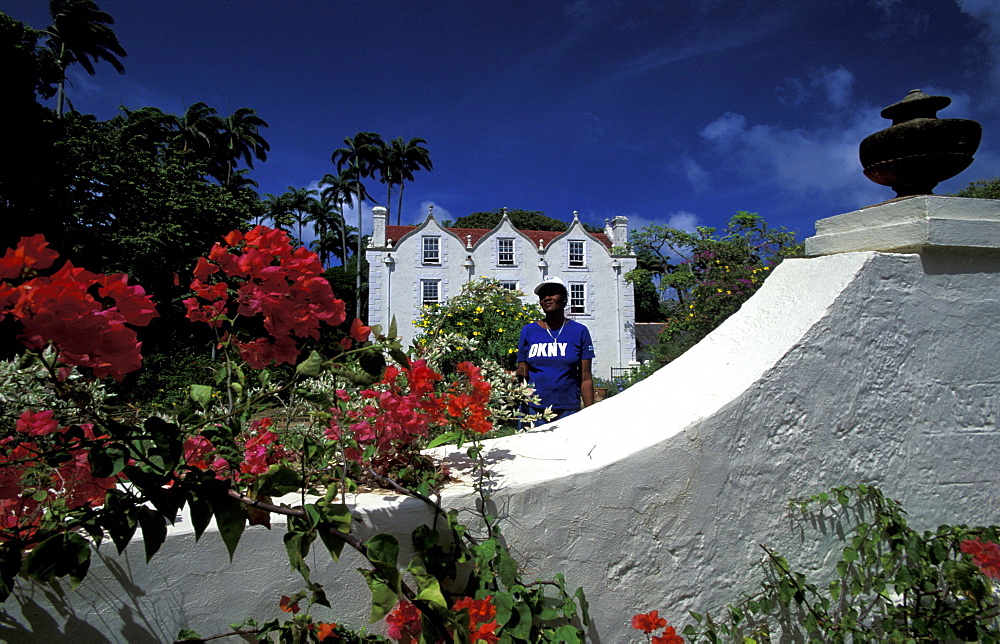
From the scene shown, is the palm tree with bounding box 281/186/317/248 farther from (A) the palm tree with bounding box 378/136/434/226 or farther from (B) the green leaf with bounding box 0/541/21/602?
(B) the green leaf with bounding box 0/541/21/602

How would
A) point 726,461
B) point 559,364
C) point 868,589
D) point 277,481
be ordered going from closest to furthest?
point 277,481 < point 726,461 < point 868,589 < point 559,364

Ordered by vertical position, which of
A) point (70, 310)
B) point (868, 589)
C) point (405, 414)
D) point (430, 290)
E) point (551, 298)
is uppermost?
point (430, 290)

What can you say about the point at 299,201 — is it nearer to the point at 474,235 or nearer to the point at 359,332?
the point at 474,235

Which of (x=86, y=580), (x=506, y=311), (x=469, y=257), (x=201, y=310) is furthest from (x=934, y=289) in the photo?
(x=469, y=257)

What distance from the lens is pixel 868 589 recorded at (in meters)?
1.77

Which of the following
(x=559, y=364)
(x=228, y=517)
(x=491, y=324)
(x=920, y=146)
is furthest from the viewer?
(x=491, y=324)

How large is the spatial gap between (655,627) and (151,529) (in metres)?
1.34

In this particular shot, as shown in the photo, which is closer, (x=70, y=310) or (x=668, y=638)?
(x=70, y=310)

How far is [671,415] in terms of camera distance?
5.68ft

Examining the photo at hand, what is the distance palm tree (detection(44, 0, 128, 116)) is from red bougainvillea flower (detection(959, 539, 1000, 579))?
29.0 metres

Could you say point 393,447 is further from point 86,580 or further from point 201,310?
point 86,580

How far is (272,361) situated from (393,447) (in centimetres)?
43

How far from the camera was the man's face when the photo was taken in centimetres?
376

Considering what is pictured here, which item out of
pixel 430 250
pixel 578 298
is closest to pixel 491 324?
pixel 430 250
